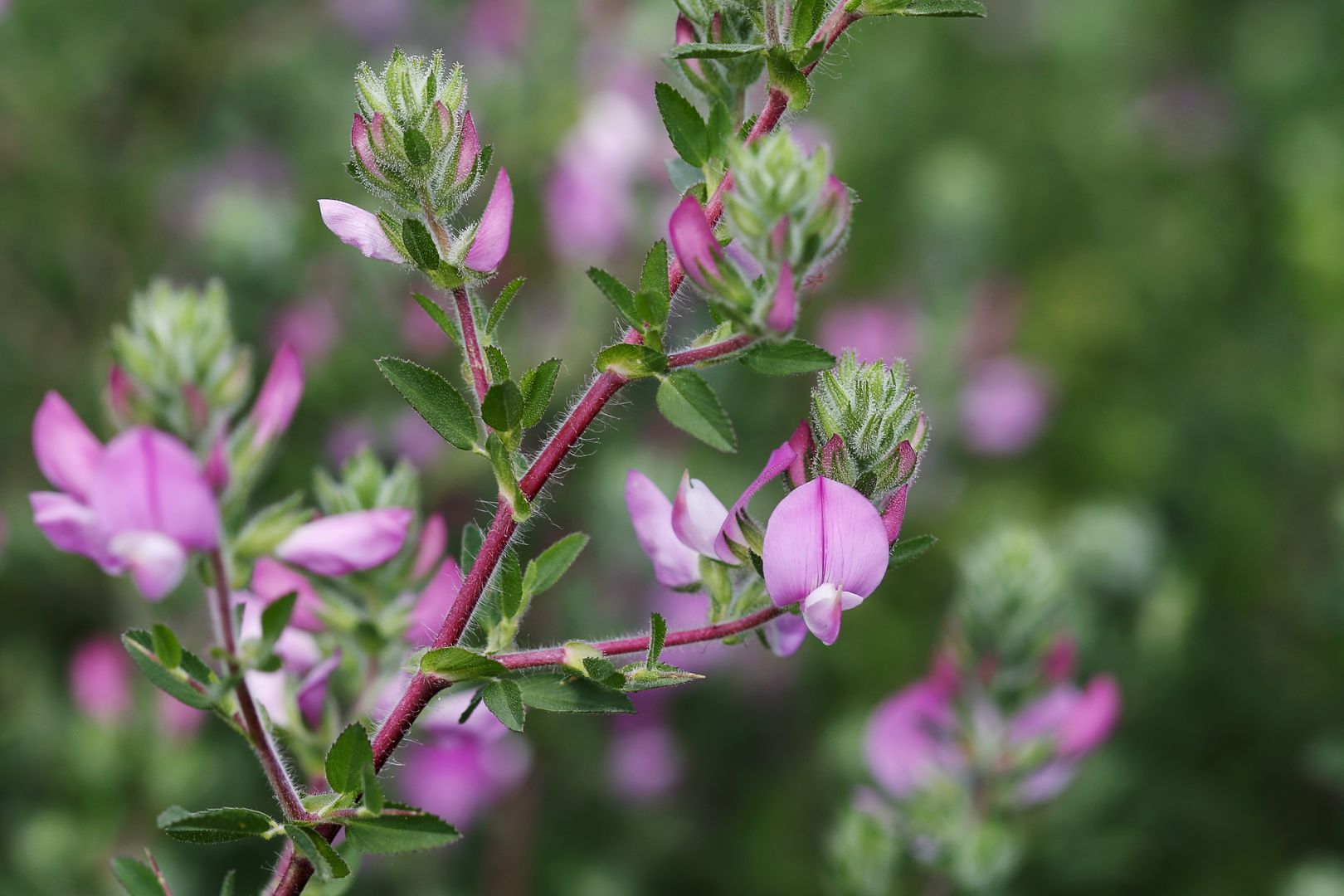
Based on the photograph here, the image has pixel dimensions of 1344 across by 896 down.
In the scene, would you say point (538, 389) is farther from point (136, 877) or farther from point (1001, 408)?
point (1001, 408)

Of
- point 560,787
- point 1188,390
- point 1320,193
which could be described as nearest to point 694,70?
point 560,787

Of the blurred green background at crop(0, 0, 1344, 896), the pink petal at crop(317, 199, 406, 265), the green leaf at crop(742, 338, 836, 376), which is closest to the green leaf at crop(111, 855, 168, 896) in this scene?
the pink petal at crop(317, 199, 406, 265)

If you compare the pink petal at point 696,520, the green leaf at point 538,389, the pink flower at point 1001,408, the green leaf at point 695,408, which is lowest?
the pink flower at point 1001,408

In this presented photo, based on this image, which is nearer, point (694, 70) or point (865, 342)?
point (694, 70)

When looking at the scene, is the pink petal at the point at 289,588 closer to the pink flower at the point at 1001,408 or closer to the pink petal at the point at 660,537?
the pink petal at the point at 660,537

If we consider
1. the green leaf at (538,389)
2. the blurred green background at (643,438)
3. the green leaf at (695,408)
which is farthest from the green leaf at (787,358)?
the blurred green background at (643,438)

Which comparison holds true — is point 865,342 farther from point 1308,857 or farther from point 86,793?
point 86,793

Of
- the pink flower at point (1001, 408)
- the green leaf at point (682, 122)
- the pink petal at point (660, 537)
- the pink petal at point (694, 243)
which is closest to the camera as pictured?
the pink petal at point (694, 243)

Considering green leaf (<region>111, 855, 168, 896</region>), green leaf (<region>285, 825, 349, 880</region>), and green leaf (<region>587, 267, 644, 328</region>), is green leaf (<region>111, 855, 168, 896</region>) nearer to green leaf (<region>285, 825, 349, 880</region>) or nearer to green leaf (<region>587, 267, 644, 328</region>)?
green leaf (<region>285, 825, 349, 880</region>)
